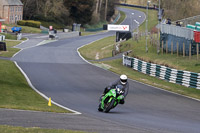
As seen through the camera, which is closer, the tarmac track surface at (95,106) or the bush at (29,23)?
the tarmac track surface at (95,106)

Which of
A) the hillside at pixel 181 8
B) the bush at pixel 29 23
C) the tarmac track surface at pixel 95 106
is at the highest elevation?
the hillside at pixel 181 8

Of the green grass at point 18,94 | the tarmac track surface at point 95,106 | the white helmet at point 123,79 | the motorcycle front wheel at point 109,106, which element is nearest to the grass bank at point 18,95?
the green grass at point 18,94

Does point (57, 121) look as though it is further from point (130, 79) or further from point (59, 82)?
point (130, 79)

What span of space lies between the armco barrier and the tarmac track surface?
3.49 meters

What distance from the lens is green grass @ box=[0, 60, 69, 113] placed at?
17.3 meters

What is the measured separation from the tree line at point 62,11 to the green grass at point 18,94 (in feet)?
238

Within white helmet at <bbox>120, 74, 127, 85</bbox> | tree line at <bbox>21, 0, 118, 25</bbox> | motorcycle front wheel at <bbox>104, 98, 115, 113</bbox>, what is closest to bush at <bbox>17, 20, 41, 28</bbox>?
tree line at <bbox>21, 0, 118, 25</bbox>

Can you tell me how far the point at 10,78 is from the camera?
91.6 feet

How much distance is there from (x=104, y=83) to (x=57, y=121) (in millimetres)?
15741

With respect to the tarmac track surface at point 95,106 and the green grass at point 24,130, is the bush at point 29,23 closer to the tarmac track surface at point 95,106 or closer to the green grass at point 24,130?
the tarmac track surface at point 95,106

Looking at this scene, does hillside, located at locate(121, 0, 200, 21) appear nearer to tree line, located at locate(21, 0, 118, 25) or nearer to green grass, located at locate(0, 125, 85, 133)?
tree line, located at locate(21, 0, 118, 25)

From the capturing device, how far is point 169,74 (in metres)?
32.3

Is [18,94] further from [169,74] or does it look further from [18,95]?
[169,74]

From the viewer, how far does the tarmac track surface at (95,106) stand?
12.9 metres
